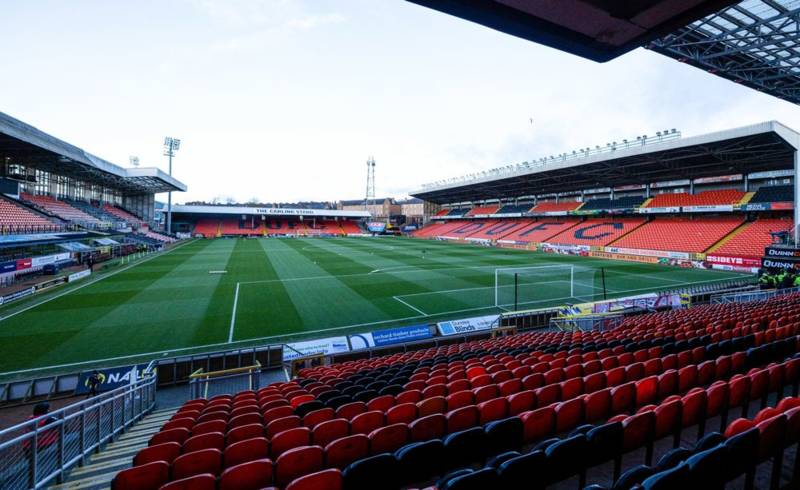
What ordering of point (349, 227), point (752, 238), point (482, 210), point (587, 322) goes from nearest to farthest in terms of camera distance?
point (587, 322) < point (752, 238) < point (482, 210) < point (349, 227)

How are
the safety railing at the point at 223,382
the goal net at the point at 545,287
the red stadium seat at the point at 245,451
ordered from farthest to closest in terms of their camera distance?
the goal net at the point at 545,287, the safety railing at the point at 223,382, the red stadium seat at the point at 245,451

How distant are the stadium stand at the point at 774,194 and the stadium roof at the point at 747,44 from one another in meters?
25.0

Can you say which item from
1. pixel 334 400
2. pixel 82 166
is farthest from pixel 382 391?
pixel 82 166

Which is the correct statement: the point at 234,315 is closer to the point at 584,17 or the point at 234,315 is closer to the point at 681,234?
the point at 584,17

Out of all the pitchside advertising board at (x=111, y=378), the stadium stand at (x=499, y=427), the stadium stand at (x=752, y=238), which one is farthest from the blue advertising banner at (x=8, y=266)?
the stadium stand at (x=752, y=238)

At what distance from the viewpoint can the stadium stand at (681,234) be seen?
38.1 meters

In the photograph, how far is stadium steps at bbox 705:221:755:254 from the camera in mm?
35947

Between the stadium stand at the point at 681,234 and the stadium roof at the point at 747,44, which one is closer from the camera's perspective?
the stadium roof at the point at 747,44

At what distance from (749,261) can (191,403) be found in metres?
41.9

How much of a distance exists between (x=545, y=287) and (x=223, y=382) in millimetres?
21676

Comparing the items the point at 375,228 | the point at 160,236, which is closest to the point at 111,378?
the point at 160,236

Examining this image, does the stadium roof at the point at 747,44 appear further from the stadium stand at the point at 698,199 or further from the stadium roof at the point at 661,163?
the stadium stand at the point at 698,199

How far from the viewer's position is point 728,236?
37.4 meters

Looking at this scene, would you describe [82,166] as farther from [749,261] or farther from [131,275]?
[749,261]
